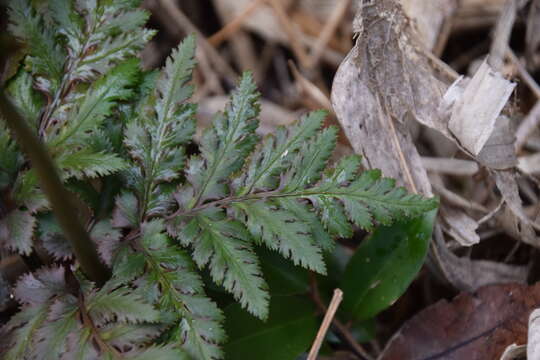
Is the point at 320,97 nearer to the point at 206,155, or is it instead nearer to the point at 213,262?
the point at 206,155

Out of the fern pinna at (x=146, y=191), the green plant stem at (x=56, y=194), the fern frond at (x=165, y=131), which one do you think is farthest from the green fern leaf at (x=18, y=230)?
the fern frond at (x=165, y=131)

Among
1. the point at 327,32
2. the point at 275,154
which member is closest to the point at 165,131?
the point at 275,154

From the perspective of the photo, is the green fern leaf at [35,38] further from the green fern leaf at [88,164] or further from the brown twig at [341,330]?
the brown twig at [341,330]

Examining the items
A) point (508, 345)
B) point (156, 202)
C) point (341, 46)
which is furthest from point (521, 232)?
point (341, 46)

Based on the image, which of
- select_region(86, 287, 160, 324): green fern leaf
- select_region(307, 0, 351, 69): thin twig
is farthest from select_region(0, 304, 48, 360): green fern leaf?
select_region(307, 0, 351, 69): thin twig

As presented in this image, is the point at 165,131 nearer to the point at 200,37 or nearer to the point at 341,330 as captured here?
the point at 341,330

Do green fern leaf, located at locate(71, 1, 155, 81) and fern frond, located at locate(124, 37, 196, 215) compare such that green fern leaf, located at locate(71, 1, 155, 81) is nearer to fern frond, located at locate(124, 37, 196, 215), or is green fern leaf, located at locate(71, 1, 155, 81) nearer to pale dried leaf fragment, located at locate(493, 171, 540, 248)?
fern frond, located at locate(124, 37, 196, 215)
